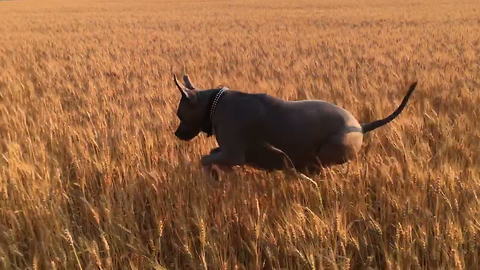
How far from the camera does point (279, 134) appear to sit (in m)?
2.78

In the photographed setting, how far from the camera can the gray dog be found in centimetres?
274

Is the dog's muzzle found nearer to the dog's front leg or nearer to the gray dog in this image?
the gray dog

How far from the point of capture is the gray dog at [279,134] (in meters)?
2.74

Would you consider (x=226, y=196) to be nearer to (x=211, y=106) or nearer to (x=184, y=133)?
(x=211, y=106)

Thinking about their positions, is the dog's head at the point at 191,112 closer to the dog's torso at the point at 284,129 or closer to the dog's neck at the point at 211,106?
the dog's neck at the point at 211,106

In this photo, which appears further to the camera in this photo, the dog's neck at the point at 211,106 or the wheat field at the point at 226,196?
the dog's neck at the point at 211,106

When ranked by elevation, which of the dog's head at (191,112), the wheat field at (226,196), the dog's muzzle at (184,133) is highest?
the dog's head at (191,112)

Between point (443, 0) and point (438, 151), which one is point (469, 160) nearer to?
point (438, 151)

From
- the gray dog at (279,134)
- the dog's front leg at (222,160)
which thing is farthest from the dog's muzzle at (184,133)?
the dog's front leg at (222,160)

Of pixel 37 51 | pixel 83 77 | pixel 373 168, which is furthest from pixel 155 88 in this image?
pixel 37 51

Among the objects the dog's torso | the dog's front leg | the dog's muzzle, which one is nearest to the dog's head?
the dog's muzzle

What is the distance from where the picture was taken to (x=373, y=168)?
2.58 meters

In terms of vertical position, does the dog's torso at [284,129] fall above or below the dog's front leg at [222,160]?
above

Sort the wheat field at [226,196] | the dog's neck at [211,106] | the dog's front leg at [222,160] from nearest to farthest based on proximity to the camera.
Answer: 1. the wheat field at [226,196]
2. the dog's front leg at [222,160]
3. the dog's neck at [211,106]
